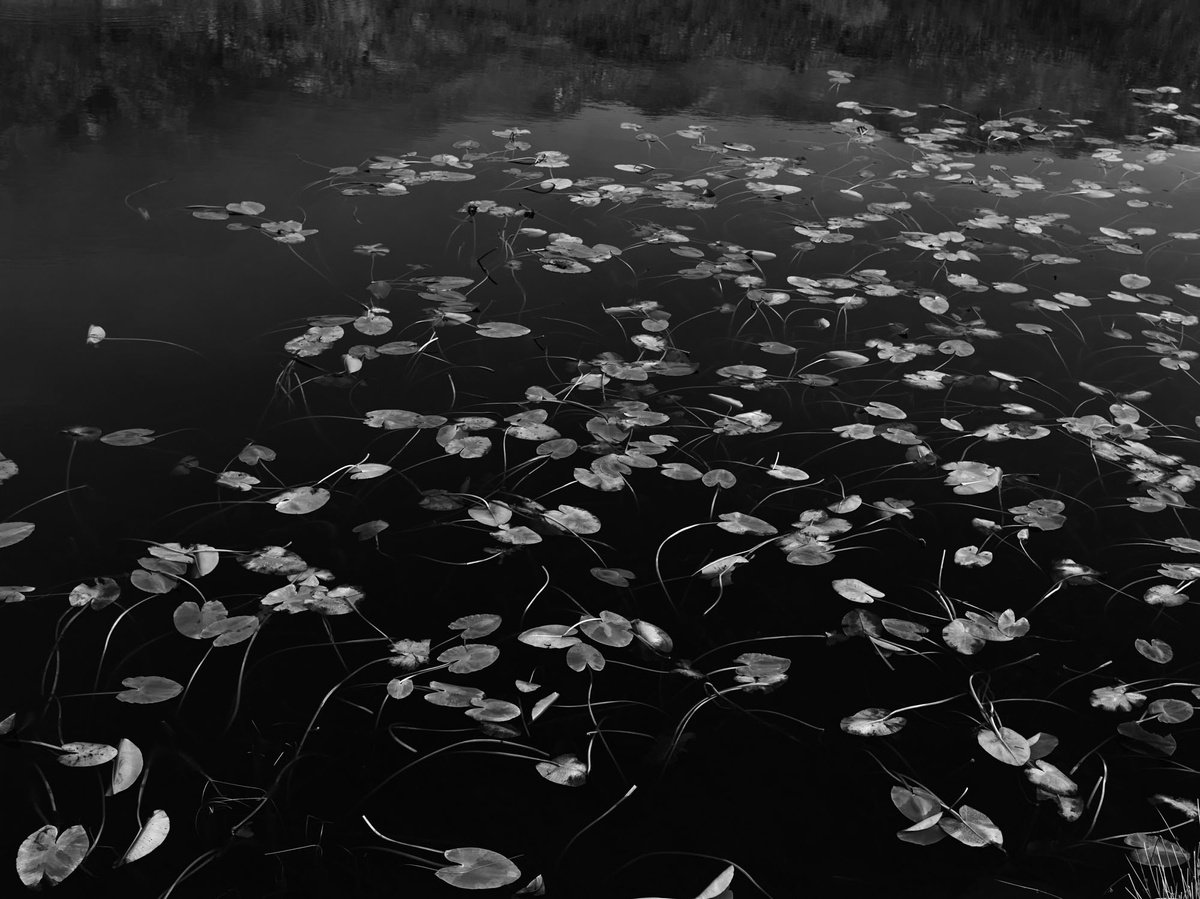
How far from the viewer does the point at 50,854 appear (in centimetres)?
141

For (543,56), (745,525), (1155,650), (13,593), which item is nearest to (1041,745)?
(1155,650)

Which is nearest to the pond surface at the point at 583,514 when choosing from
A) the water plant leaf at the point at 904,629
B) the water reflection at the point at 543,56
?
the water plant leaf at the point at 904,629

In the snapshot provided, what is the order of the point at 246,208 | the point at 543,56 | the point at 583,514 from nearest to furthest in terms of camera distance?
1. the point at 583,514
2. the point at 246,208
3. the point at 543,56

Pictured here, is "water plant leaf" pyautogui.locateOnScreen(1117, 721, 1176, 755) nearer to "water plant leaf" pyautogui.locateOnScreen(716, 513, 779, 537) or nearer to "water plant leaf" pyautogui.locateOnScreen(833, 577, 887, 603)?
"water plant leaf" pyautogui.locateOnScreen(833, 577, 887, 603)

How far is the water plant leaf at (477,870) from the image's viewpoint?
1.43 meters

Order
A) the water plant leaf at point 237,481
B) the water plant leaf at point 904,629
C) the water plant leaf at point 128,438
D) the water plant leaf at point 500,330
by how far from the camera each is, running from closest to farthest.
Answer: the water plant leaf at point 904,629 → the water plant leaf at point 237,481 → the water plant leaf at point 128,438 → the water plant leaf at point 500,330

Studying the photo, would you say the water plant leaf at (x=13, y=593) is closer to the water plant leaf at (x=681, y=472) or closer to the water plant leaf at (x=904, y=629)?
the water plant leaf at (x=681, y=472)

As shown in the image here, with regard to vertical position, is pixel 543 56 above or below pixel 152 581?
above

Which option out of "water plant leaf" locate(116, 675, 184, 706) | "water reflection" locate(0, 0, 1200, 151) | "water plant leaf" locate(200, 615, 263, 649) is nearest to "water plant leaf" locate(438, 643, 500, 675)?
"water plant leaf" locate(200, 615, 263, 649)

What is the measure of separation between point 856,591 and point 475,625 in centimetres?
85

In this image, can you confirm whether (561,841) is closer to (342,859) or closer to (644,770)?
(644,770)

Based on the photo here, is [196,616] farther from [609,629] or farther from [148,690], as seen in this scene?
[609,629]

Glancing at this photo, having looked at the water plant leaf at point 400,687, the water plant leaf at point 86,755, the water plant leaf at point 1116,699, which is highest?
the water plant leaf at point 1116,699

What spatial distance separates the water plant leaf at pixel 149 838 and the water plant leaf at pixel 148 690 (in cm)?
25
